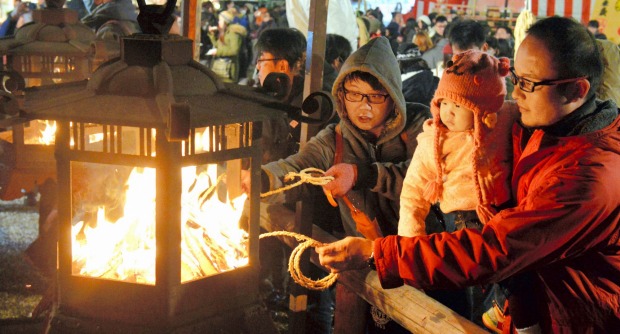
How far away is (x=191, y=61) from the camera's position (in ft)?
11.1

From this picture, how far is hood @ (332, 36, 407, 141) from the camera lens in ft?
12.8

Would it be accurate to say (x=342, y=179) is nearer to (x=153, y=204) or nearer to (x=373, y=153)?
(x=373, y=153)

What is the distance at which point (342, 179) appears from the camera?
3742 millimetres

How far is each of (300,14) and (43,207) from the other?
Result: 14.6 feet

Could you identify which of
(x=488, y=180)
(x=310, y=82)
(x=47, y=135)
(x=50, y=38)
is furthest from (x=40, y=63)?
(x=488, y=180)

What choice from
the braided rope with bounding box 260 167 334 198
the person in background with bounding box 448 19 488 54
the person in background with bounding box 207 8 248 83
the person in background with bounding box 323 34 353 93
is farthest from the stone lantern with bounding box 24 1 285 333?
the person in background with bounding box 207 8 248 83

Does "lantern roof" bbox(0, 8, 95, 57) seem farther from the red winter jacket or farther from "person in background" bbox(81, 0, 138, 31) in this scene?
the red winter jacket

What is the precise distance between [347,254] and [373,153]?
53.7 inches

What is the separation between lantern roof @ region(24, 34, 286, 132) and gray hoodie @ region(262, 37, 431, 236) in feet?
2.19

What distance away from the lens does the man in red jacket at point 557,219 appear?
91.4 inches

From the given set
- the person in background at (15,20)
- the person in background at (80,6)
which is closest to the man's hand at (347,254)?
the person in background at (15,20)

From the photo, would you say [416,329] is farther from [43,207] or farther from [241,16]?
[241,16]

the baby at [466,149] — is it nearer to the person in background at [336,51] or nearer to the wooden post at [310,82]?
the wooden post at [310,82]

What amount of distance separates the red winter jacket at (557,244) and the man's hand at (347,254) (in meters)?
0.19
